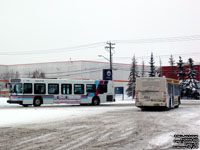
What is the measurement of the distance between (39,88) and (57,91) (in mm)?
1857

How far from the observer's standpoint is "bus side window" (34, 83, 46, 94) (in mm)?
33094

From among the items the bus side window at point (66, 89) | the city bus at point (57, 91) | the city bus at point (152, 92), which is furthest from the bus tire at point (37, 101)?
the city bus at point (152, 92)

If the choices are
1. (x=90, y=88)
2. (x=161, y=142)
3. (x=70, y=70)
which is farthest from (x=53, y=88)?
(x=70, y=70)

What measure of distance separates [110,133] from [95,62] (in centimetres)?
8665

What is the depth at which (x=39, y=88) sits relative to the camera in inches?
1310

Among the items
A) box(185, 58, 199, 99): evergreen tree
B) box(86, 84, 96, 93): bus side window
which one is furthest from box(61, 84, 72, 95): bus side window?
box(185, 58, 199, 99): evergreen tree

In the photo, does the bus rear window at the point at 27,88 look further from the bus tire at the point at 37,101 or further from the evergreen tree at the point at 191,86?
the evergreen tree at the point at 191,86

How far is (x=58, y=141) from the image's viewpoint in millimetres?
10289

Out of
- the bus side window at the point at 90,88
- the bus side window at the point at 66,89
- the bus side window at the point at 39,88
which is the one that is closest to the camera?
the bus side window at the point at 39,88

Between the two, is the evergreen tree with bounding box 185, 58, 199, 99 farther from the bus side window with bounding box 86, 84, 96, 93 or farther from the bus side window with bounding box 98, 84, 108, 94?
Result: the bus side window with bounding box 86, 84, 96, 93

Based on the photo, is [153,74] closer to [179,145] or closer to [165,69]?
[165,69]

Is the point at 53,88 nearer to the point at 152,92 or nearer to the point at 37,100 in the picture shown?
the point at 37,100

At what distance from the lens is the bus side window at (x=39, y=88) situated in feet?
109

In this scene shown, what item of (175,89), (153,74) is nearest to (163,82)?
(175,89)
